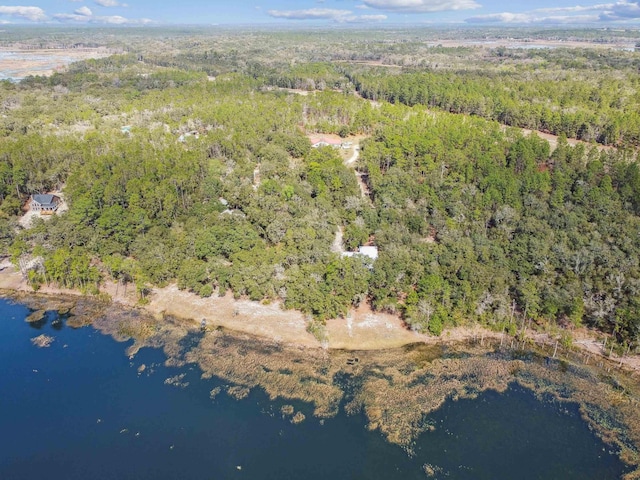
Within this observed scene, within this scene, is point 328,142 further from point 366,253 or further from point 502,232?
point 502,232

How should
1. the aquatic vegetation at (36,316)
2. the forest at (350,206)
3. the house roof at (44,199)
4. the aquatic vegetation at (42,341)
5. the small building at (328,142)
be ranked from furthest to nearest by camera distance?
the small building at (328,142) → the house roof at (44,199) → the aquatic vegetation at (36,316) → the forest at (350,206) → the aquatic vegetation at (42,341)

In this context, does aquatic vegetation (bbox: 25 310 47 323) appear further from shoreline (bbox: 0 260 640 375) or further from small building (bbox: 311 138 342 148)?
small building (bbox: 311 138 342 148)

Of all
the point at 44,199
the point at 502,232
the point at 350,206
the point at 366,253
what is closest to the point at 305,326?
the point at 366,253

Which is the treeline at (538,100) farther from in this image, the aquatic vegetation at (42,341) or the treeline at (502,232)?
the aquatic vegetation at (42,341)

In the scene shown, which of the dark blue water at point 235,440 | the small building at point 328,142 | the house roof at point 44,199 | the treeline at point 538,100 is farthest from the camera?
the small building at point 328,142

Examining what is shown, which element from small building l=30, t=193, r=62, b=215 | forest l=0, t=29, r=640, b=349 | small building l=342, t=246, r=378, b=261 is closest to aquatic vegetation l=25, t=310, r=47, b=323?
forest l=0, t=29, r=640, b=349

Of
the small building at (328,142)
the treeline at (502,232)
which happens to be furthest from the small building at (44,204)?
the treeline at (502,232)

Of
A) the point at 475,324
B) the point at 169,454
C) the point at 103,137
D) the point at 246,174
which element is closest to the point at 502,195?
the point at 475,324
